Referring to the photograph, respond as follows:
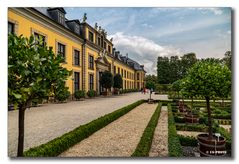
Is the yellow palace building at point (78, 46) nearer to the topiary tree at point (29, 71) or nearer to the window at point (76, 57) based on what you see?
the window at point (76, 57)

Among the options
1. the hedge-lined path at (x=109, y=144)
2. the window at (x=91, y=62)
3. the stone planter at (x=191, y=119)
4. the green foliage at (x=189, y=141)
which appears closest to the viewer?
the hedge-lined path at (x=109, y=144)

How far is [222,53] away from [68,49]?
26.2 feet

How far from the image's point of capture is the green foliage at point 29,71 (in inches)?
104

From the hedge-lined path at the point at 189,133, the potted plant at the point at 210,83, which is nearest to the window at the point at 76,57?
the hedge-lined path at the point at 189,133

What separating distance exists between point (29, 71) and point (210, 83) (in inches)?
112

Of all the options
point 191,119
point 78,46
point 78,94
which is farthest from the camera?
point 78,46

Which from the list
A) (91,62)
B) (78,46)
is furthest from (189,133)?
(91,62)

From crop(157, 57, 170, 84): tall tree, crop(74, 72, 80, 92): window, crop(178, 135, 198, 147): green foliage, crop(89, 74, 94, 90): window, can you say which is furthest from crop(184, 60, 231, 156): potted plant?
crop(89, 74, 94, 90): window

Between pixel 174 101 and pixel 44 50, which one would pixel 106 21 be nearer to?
pixel 44 50

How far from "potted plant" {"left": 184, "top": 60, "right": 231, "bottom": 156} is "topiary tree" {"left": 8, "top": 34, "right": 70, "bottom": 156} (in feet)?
7.87

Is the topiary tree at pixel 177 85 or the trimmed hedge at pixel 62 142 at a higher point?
the topiary tree at pixel 177 85

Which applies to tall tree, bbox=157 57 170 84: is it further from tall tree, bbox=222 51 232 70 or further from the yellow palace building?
tall tree, bbox=222 51 232 70

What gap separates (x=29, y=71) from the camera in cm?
267

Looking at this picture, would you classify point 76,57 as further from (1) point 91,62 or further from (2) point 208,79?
(2) point 208,79
